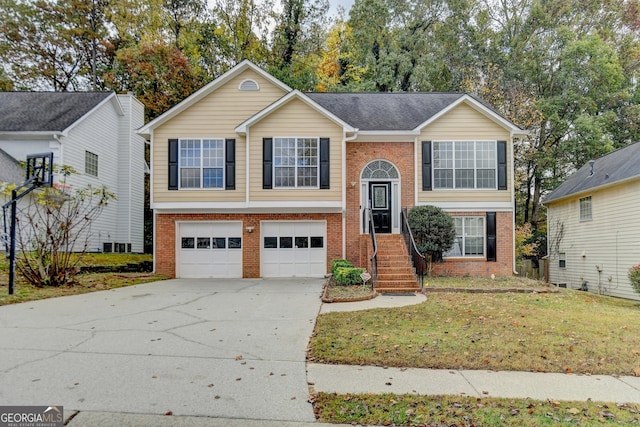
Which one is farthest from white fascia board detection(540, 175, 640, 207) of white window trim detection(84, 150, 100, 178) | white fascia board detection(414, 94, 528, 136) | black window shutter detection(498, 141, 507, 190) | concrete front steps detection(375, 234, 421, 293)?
white window trim detection(84, 150, 100, 178)

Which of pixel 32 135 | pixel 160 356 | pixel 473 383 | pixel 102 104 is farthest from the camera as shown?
pixel 102 104

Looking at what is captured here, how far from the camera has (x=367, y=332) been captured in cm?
651

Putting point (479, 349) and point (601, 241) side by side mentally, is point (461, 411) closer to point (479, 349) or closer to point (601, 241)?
point (479, 349)

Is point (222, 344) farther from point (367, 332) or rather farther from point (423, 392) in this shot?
point (423, 392)

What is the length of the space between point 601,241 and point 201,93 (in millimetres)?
17303

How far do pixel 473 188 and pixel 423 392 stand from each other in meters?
11.9

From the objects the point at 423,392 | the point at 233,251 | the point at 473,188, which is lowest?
the point at 423,392

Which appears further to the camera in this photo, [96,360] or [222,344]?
[222,344]

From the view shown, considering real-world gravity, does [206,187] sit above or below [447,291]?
above

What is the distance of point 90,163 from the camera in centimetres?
1766

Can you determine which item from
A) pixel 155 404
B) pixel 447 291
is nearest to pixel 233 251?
pixel 447 291

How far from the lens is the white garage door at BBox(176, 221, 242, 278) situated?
14664mm

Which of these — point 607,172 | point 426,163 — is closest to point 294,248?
point 426,163

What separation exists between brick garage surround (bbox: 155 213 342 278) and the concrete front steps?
169 cm
